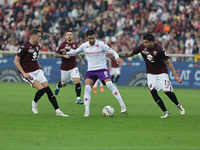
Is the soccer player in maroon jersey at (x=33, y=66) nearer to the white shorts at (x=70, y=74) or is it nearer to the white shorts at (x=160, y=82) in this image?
the white shorts at (x=160, y=82)

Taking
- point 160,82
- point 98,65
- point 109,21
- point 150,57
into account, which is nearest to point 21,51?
point 98,65

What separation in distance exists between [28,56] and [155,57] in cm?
349

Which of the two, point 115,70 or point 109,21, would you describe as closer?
point 115,70

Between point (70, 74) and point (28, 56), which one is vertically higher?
point (28, 56)

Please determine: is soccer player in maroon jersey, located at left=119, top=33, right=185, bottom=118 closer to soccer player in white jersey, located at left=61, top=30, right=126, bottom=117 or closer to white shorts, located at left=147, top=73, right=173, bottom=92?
white shorts, located at left=147, top=73, right=173, bottom=92

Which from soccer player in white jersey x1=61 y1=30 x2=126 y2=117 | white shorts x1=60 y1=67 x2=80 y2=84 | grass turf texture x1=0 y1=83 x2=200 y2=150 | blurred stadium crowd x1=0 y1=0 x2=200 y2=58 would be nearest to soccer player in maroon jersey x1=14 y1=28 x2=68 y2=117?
grass turf texture x1=0 y1=83 x2=200 y2=150

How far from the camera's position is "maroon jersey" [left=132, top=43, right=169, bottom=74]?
38.7 feet

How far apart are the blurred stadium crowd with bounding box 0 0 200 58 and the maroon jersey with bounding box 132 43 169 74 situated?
14073 mm

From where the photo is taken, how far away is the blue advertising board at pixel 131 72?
24.8 metres

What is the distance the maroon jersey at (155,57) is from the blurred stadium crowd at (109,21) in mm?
14073

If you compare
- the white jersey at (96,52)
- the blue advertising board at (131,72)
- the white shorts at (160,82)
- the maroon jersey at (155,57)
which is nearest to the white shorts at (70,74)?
the white jersey at (96,52)

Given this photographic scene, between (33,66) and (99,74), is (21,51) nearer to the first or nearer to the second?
(33,66)

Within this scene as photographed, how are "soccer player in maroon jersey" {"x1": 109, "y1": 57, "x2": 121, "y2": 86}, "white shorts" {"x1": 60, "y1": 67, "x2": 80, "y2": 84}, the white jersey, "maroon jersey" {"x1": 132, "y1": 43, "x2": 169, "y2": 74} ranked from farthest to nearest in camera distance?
"soccer player in maroon jersey" {"x1": 109, "y1": 57, "x2": 121, "y2": 86} < "white shorts" {"x1": 60, "y1": 67, "x2": 80, "y2": 84} < the white jersey < "maroon jersey" {"x1": 132, "y1": 43, "x2": 169, "y2": 74}

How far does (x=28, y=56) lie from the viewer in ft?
39.7
